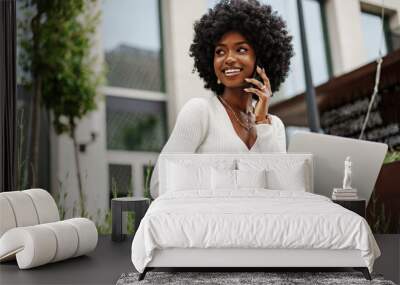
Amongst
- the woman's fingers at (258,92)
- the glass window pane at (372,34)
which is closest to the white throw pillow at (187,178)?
the woman's fingers at (258,92)

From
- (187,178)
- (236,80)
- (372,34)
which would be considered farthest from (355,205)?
(372,34)

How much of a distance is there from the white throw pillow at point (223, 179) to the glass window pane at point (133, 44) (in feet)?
11.7

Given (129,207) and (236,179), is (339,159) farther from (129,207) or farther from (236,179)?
(129,207)

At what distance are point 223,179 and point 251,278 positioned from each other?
112 centimetres

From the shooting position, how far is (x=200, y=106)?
14.1ft

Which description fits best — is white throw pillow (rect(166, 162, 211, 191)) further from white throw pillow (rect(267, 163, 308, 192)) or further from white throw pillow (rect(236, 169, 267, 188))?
white throw pillow (rect(267, 163, 308, 192))

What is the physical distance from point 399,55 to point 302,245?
369 centimetres

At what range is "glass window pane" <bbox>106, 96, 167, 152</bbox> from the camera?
22.3 feet

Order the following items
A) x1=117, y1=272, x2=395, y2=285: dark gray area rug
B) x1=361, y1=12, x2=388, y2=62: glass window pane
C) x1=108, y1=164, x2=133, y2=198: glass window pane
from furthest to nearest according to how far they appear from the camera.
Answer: x1=361, y1=12, x2=388, y2=62: glass window pane, x1=108, y1=164, x2=133, y2=198: glass window pane, x1=117, y1=272, x2=395, y2=285: dark gray area rug

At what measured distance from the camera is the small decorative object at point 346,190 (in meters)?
3.75

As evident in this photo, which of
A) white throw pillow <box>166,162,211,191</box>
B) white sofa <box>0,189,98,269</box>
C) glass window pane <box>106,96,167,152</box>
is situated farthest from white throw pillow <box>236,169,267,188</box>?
glass window pane <box>106,96,167,152</box>

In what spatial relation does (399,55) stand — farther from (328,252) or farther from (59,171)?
(59,171)

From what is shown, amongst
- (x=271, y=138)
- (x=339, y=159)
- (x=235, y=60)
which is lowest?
(x=339, y=159)

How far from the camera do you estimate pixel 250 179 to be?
372cm
